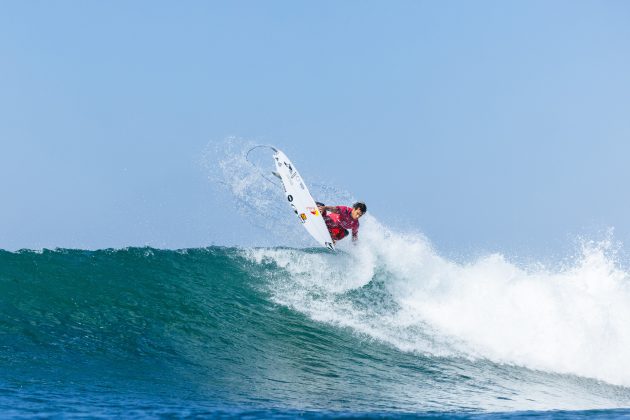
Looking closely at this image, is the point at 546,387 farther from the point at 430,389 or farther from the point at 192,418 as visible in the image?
the point at 192,418

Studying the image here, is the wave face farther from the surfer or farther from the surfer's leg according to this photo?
the surfer's leg

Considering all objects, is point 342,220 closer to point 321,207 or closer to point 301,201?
point 321,207

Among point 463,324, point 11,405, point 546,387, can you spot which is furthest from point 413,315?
point 11,405

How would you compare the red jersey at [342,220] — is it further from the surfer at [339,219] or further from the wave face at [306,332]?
the wave face at [306,332]

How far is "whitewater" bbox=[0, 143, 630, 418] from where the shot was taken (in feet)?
18.7

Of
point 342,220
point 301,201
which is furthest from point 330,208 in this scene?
point 301,201

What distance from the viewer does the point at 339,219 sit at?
35.1ft

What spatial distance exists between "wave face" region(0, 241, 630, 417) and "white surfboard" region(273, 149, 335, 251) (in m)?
0.71

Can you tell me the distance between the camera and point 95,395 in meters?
5.41

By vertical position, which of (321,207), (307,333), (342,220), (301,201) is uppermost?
(301,201)

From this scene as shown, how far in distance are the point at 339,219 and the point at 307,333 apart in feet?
8.85

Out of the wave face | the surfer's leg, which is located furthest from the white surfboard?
the wave face

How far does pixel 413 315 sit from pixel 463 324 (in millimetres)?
816

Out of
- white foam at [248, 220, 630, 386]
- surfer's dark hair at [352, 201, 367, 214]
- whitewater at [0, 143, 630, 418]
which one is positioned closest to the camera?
whitewater at [0, 143, 630, 418]
